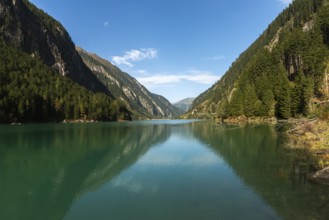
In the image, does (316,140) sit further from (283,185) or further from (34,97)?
(34,97)

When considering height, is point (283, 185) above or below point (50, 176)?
above

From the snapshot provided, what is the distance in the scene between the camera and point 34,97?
149 m

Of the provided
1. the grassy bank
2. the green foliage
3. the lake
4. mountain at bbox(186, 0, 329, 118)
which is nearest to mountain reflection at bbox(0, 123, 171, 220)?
the lake

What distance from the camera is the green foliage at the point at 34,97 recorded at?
136125mm

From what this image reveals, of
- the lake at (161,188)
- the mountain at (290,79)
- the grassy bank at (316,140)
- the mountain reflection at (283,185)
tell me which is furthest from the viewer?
the mountain at (290,79)

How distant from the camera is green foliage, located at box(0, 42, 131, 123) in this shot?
13612cm

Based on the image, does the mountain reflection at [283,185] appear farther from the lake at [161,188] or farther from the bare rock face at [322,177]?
the bare rock face at [322,177]

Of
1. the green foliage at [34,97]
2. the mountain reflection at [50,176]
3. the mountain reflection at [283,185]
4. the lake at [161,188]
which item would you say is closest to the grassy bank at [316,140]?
the lake at [161,188]

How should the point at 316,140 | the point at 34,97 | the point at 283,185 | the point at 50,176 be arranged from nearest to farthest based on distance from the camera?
1. the point at 283,185
2. the point at 50,176
3. the point at 316,140
4. the point at 34,97

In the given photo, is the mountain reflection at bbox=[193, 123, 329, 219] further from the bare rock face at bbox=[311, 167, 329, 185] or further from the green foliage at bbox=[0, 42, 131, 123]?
the green foliage at bbox=[0, 42, 131, 123]

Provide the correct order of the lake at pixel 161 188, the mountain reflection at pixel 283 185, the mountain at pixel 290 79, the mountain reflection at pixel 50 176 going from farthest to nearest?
the mountain at pixel 290 79
the mountain reflection at pixel 50 176
the lake at pixel 161 188
the mountain reflection at pixel 283 185

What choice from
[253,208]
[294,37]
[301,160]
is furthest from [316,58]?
[253,208]

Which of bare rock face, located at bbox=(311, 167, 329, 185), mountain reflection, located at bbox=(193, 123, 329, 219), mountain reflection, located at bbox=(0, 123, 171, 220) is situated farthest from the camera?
bare rock face, located at bbox=(311, 167, 329, 185)

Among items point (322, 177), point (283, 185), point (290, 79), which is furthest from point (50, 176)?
point (290, 79)
